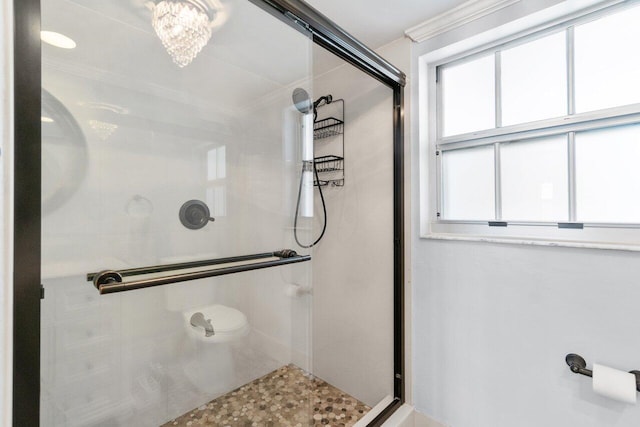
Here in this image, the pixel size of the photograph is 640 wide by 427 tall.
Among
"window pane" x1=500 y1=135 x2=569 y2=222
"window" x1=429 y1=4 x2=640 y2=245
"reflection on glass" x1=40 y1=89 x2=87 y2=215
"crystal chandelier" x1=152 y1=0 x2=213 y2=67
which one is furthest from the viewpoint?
"window pane" x1=500 y1=135 x2=569 y2=222

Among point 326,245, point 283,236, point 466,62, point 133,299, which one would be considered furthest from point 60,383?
point 466,62

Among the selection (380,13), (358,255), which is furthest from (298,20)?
(358,255)

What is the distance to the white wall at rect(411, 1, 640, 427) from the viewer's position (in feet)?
3.43

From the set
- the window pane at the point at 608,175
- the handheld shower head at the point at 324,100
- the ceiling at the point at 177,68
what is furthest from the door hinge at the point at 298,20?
the window pane at the point at 608,175

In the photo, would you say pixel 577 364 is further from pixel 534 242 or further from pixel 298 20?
pixel 298 20

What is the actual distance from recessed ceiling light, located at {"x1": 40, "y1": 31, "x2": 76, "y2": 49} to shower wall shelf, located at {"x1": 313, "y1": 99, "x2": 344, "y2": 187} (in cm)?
134

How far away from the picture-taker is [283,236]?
1310 mm

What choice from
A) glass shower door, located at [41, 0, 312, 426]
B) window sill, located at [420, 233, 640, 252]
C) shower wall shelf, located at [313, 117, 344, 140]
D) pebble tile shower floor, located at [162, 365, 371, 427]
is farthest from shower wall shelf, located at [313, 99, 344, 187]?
pebble tile shower floor, located at [162, 365, 371, 427]

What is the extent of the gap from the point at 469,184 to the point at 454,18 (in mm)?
824

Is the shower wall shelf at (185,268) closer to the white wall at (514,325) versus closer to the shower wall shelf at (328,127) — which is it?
the white wall at (514,325)

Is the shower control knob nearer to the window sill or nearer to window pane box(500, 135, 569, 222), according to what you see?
the window sill

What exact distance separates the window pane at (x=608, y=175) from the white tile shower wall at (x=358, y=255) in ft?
2.75

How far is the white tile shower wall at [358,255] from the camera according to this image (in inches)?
66.6

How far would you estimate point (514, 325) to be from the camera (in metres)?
1.25
